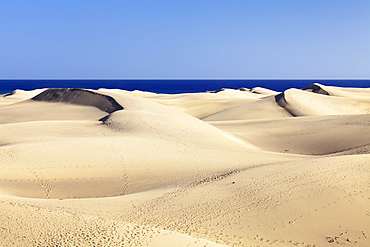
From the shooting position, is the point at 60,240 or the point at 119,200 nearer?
the point at 60,240

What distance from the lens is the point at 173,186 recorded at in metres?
11.6

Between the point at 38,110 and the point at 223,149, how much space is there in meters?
16.9

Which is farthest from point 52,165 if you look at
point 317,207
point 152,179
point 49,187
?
point 317,207

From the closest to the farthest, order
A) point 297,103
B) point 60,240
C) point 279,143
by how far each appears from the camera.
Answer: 1. point 60,240
2. point 279,143
3. point 297,103

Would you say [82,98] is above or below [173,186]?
below

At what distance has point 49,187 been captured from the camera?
11.8 m

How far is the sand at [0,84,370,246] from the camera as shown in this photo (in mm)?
7414

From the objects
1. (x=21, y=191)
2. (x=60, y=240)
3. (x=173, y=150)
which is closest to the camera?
(x=60, y=240)

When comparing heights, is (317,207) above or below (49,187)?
above

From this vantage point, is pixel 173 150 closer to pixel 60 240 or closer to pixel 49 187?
pixel 49 187

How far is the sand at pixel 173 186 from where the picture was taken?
292 inches

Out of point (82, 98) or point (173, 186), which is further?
point (82, 98)

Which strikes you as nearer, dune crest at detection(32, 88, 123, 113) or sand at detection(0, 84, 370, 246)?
sand at detection(0, 84, 370, 246)

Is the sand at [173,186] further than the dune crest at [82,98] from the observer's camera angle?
No
